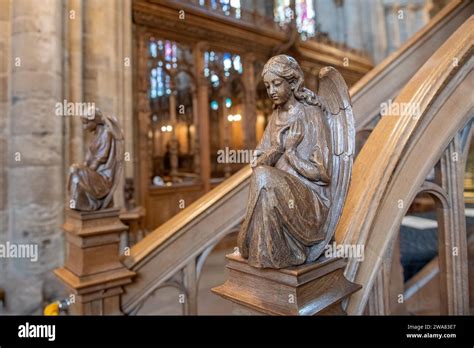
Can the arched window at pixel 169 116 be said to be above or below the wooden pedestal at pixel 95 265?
above

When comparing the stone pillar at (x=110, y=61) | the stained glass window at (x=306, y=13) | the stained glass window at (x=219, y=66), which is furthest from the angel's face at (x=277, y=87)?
the stained glass window at (x=306, y=13)

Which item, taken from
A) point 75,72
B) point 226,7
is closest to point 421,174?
point 75,72

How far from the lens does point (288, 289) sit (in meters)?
1.38

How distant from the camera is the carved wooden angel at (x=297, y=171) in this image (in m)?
1.38

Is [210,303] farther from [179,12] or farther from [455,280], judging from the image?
[179,12]

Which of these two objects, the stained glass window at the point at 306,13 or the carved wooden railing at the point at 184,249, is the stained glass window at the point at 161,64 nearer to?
the carved wooden railing at the point at 184,249

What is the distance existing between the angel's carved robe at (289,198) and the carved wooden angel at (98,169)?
1.84 metres

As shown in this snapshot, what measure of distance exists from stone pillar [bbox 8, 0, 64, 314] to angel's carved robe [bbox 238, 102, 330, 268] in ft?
11.5

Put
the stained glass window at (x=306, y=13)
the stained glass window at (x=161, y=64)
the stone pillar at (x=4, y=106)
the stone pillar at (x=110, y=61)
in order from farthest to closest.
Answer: the stained glass window at (x=306, y=13)
the stained glass window at (x=161, y=64)
the stone pillar at (x=110, y=61)
the stone pillar at (x=4, y=106)

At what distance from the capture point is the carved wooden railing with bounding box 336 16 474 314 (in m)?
1.86

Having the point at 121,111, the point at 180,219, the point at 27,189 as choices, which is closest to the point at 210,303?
the point at 180,219

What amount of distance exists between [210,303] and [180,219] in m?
1.78

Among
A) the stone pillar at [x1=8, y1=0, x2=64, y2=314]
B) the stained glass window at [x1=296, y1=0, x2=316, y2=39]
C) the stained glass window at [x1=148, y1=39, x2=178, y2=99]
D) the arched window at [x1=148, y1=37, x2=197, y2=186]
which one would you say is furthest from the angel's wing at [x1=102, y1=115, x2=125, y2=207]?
the stained glass window at [x1=296, y1=0, x2=316, y2=39]

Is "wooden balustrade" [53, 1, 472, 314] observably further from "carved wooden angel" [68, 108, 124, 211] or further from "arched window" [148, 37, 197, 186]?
"arched window" [148, 37, 197, 186]
